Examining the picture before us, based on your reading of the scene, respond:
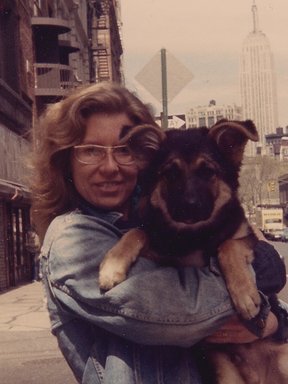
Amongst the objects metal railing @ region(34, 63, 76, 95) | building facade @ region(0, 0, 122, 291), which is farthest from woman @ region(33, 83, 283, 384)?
metal railing @ region(34, 63, 76, 95)

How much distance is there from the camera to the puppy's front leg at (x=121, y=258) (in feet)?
9.15

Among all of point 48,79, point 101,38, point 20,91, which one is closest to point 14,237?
point 20,91

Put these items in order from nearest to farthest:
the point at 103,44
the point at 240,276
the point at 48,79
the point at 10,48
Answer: the point at 240,276, the point at 10,48, the point at 48,79, the point at 103,44

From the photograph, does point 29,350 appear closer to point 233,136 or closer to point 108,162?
point 108,162

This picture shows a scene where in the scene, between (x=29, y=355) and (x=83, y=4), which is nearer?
(x=29, y=355)

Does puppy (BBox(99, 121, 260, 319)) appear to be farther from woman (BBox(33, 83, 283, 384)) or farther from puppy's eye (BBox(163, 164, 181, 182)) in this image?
woman (BBox(33, 83, 283, 384))

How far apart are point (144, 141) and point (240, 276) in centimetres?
73

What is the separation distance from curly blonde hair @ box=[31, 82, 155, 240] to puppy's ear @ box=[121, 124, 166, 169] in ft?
0.54

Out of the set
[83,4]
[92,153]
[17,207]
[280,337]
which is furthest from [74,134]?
[83,4]

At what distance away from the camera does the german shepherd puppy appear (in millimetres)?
3068

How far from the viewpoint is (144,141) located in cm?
323

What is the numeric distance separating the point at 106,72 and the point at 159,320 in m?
62.1

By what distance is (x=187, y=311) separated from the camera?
2730mm

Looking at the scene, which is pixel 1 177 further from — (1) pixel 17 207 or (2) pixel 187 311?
(2) pixel 187 311
